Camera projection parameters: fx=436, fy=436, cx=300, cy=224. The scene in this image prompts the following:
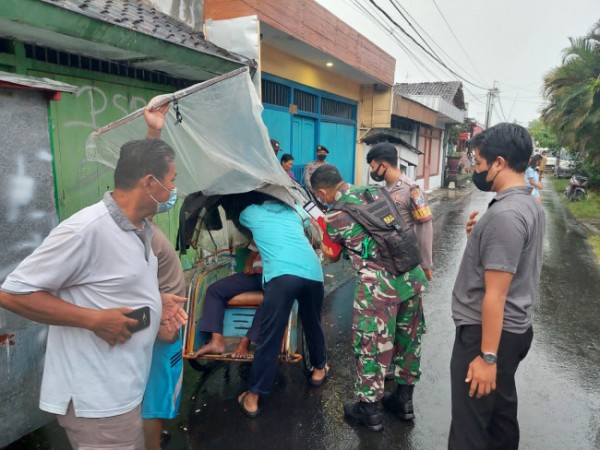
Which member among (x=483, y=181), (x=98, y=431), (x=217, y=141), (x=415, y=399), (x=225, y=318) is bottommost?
(x=415, y=399)

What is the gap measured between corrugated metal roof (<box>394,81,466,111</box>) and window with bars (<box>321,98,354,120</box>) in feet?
42.6

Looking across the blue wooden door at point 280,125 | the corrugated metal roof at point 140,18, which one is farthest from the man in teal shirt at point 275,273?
the blue wooden door at point 280,125

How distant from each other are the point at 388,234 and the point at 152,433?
1790 mm

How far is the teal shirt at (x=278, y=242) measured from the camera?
2.95 meters

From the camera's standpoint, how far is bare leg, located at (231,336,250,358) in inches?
130

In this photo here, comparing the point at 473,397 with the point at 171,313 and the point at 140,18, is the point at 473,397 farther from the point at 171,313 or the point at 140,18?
the point at 140,18

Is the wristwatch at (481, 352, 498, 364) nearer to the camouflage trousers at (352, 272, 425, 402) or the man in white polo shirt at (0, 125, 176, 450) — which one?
the camouflage trousers at (352, 272, 425, 402)

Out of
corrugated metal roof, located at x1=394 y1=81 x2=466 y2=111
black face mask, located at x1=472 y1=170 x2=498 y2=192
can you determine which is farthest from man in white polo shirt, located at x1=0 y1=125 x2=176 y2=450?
corrugated metal roof, located at x1=394 y1=81 x2=466 y2=111

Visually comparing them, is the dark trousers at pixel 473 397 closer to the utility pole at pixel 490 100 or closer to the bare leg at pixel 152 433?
the bare leg at pixel 152 433

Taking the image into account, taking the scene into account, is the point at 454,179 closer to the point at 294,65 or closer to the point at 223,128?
the point at 294,65

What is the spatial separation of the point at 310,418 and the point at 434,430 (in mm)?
868

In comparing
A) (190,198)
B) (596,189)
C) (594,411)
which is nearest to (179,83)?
(190,198)

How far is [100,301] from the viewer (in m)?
1.56

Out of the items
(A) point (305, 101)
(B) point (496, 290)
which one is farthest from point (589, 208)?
(B) point (496, 290)
